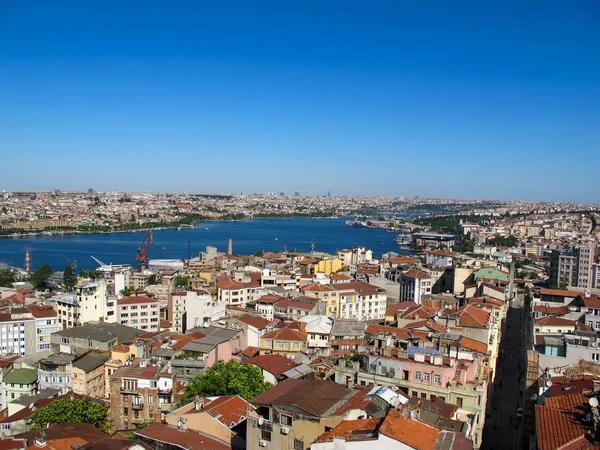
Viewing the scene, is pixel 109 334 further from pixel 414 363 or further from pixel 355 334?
pixel 414 363

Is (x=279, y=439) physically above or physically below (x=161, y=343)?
above

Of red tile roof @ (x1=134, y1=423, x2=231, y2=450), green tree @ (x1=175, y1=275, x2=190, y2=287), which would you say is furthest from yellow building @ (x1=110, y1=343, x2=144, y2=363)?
green tree @ (x1=175, y1=275, x2=190, y2=287)

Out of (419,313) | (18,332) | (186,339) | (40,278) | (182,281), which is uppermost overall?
(419,313)

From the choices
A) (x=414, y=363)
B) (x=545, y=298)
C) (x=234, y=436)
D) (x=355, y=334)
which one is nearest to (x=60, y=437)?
(x=234, y=436)

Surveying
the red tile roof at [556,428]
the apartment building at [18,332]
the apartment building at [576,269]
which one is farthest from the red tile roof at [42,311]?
the apartment building at [576,269]

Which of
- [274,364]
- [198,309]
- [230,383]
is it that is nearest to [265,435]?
[230,383]

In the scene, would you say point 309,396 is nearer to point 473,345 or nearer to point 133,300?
point 473,345
